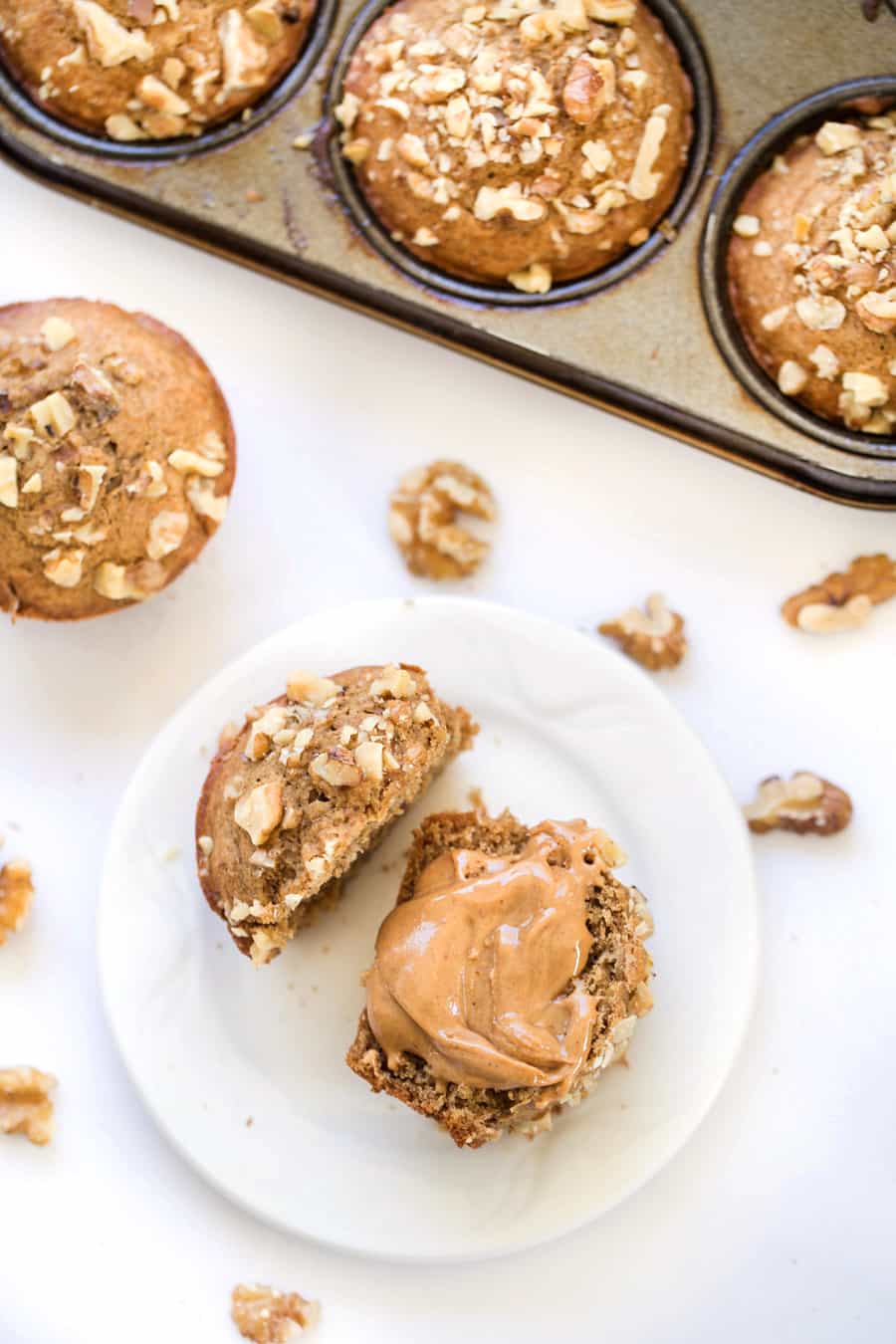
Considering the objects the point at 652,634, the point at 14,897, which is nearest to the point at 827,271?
the point at 652,634

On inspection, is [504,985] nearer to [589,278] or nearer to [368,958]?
[368,958]

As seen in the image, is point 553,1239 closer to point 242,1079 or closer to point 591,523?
point 242,1079

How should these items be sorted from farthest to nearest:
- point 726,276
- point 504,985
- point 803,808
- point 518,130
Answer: point 803,808 < point 726,276 < point 518,130 < point 504,985

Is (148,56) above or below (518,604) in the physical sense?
above

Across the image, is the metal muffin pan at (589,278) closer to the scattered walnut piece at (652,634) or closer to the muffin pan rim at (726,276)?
the muffin pan rim at (726,276)

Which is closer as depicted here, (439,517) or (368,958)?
(368,958)

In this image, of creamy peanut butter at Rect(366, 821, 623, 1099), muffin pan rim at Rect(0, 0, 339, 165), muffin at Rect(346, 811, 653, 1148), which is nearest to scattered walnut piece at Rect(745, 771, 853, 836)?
muffin at Rect(346, 811, 653, 1148)

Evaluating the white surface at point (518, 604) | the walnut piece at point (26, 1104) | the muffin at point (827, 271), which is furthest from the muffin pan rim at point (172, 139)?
the walnut piece at point (26, 1104)

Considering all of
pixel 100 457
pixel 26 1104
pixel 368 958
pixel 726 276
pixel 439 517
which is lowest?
pixel 26 1104

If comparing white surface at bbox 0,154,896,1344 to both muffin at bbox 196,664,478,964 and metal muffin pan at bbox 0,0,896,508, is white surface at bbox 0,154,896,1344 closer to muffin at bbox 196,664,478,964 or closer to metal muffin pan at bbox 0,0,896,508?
metal muffin pan at bbox 0,0,896,508
